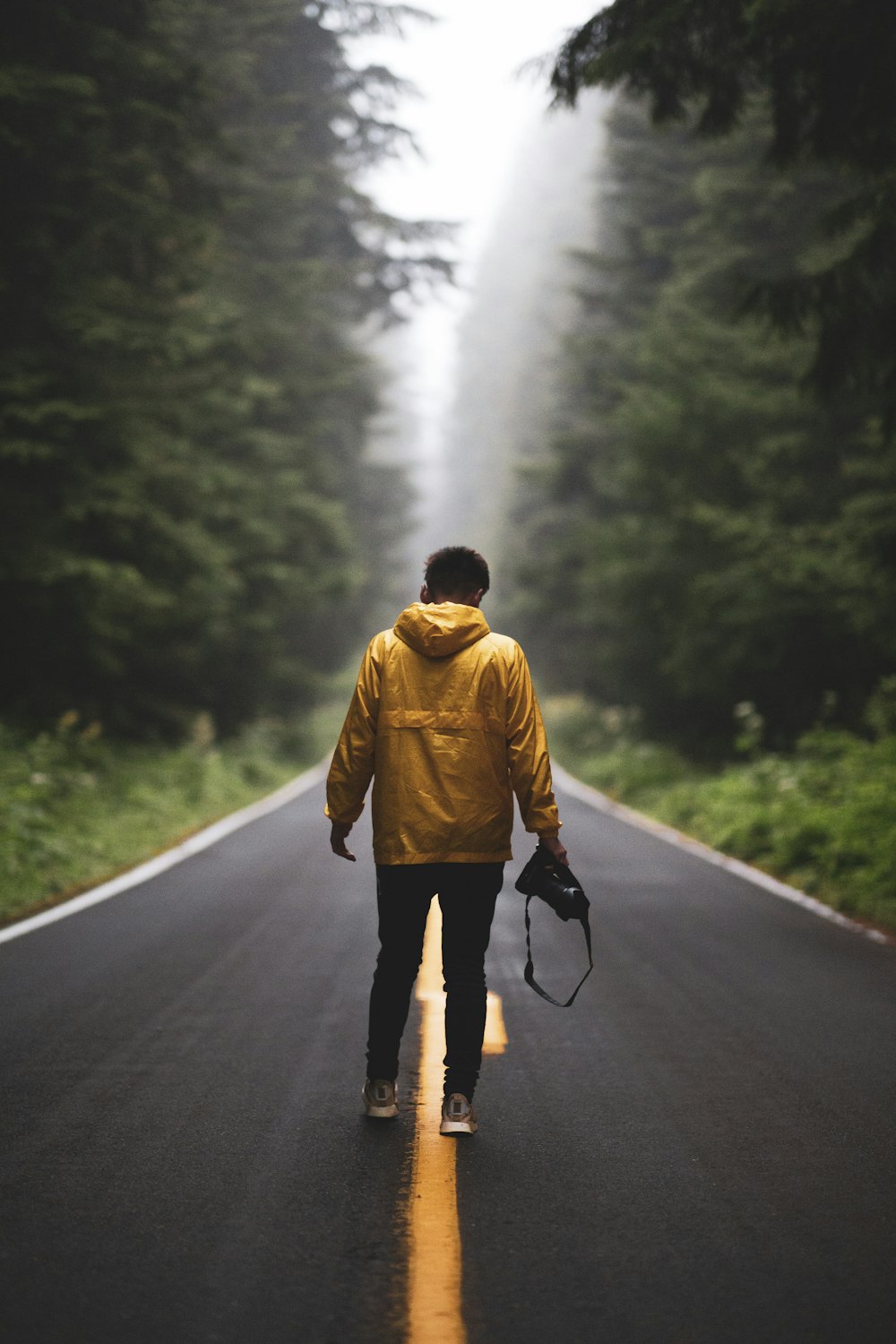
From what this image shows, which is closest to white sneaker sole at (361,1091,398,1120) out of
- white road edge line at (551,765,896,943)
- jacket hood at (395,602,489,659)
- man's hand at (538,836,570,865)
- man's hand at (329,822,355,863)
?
man's hand at (329,822,355,863)

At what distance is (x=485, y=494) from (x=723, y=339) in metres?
57.6

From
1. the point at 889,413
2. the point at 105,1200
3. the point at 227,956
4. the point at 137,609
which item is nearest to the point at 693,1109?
the point at 105,1200

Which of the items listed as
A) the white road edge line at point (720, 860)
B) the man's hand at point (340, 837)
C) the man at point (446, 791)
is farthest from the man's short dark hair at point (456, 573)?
the white road edge line at point (720, 860)

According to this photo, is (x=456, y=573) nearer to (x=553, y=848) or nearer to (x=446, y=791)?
(x=446, y=791)

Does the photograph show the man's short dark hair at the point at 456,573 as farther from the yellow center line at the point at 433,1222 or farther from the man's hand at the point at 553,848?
the yellow center line at the point at 433,1222

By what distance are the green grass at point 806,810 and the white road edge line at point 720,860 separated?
0.14m

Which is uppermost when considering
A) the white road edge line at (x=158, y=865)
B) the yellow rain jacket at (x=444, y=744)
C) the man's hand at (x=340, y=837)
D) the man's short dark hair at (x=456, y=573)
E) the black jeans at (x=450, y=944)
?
the man's short dark hair at (x=456, y=573)

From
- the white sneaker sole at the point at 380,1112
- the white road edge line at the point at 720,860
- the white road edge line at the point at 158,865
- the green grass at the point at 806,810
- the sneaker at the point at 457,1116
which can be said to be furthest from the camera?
the green grass at the point at 806,810

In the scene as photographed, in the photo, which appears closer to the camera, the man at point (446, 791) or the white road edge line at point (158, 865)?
the man at point (446, 791)

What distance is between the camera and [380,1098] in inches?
170

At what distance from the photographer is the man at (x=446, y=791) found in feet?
13.7

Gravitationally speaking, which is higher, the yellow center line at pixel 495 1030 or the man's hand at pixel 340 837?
the man's hand at pixel 340 837

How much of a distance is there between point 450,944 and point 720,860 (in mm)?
8524

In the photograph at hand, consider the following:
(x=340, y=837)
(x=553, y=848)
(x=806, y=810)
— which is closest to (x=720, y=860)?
(x=806, y=810)
